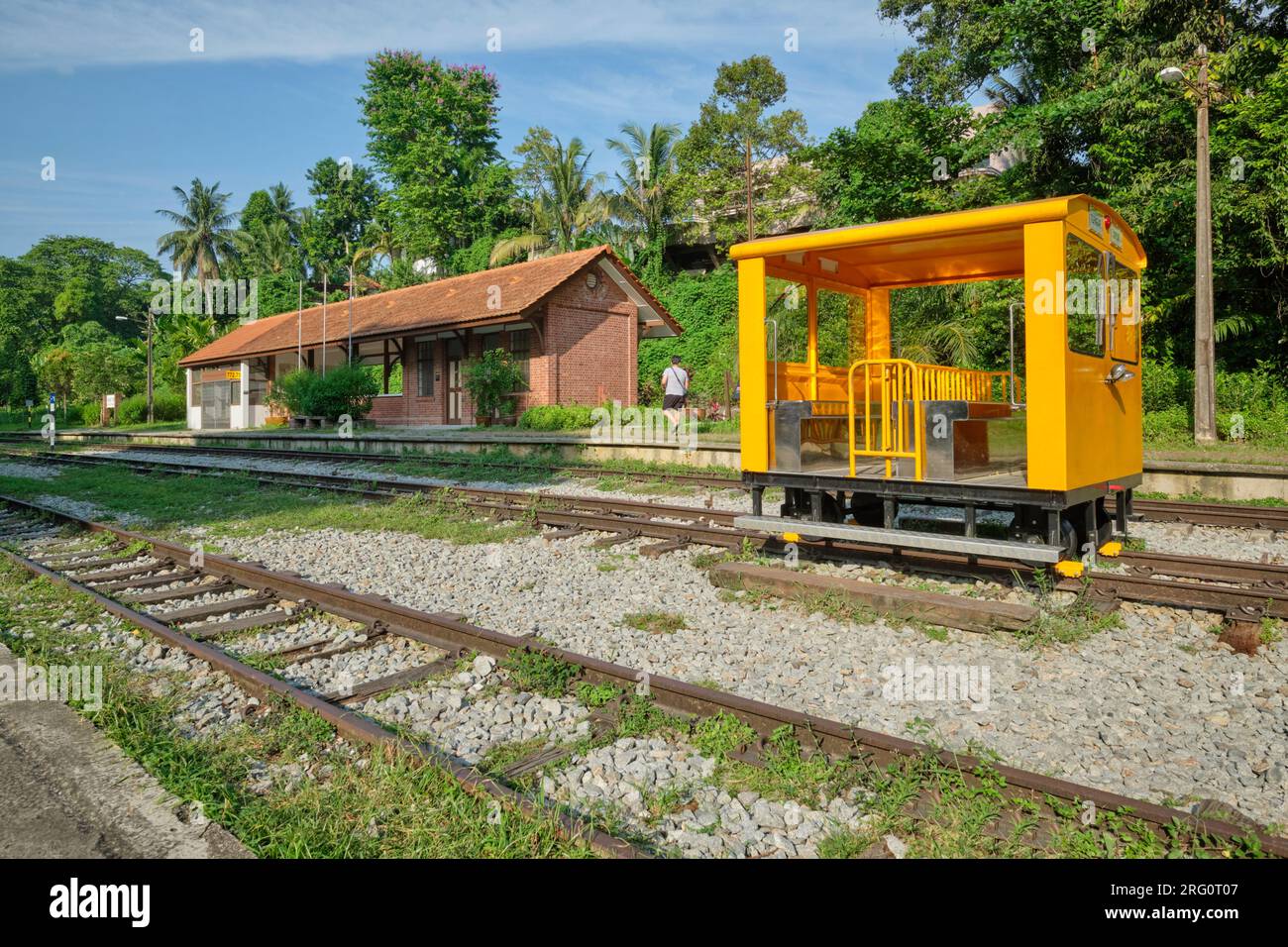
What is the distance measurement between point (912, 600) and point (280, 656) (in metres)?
4.18

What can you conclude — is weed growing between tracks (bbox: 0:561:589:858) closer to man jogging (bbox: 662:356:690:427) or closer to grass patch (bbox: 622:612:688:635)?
grass patch (bbox: 622:612:688:635)

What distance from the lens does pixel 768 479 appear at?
7258 mm

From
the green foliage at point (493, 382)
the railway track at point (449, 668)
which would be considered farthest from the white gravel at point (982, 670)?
the green foliage at point (493, 382)

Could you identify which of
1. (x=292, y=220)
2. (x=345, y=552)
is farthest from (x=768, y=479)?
(x=292, y=220)

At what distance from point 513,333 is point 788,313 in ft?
66.6

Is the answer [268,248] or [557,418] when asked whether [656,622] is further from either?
[268,248]

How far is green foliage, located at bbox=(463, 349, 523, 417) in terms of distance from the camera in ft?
84.7

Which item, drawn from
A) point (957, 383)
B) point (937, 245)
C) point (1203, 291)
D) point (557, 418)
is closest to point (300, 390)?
point (557, 418)

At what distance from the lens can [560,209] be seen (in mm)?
42375

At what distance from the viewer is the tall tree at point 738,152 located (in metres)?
36.1

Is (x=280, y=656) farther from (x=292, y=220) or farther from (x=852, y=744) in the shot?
(x=292, y=220)

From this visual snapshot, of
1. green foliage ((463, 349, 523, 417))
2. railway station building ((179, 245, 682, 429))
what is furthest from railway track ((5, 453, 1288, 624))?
railway station building ((179, 245, 682, 429))

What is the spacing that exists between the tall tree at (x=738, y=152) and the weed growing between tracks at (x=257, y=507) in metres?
25.7

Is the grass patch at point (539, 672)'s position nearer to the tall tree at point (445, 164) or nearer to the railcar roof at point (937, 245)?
the railcar roof at point (937, 245)
